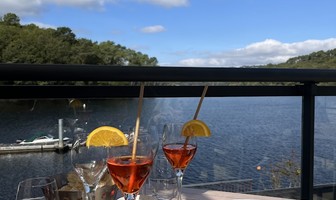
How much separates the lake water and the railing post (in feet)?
0.13

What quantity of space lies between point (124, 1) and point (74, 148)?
130 ft

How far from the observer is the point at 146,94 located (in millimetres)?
1897

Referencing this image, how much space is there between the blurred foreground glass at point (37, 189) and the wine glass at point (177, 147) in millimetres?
341

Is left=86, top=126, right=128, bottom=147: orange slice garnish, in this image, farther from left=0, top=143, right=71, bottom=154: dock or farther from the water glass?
left=0, top=143, right=71, bottom=154: dock

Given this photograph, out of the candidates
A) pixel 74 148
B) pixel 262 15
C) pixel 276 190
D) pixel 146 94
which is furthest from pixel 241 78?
pixel 262 15

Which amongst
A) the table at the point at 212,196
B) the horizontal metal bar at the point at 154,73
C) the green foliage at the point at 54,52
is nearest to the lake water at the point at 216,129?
the horizontal metal bar at the point at 154,73

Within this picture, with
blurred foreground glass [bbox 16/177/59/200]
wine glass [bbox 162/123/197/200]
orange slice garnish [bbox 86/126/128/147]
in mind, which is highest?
orange slice garnish [bbox 86/126/128/147]

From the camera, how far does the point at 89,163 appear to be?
815mm

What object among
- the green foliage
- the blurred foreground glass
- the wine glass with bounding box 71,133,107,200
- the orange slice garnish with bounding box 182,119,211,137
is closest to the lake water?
the green foliage

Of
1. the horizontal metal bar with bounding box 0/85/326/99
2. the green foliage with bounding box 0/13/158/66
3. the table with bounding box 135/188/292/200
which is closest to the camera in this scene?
the table with bounding box 135/188/292/200

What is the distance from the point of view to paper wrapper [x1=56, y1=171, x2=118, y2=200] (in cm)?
82

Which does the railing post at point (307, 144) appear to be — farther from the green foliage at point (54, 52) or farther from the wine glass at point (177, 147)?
the wine glass at point (177, 147)

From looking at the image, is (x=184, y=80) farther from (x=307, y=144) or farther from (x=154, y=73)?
(x=307, y=144)

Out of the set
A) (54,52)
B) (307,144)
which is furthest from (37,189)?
(54,52)
